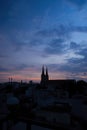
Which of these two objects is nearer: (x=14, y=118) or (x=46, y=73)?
(x=14, y=118)

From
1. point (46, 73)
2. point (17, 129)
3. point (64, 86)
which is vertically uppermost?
point (46, 73)

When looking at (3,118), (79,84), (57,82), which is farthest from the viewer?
(57,82)

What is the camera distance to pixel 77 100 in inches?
876

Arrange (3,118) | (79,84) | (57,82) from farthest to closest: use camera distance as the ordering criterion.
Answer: (57,82)
(79,84)
(3,118)

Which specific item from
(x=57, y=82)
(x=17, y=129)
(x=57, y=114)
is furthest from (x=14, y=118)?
(x=57, y=82)

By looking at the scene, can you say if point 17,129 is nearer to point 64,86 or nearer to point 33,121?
point 33,121

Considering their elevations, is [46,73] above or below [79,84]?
above

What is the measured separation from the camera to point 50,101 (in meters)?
23.0

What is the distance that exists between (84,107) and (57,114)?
602 cm

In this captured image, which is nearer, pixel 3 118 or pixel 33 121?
pixel 33 121

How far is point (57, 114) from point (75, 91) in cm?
1961

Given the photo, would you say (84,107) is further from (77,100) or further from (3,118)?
(3,118)

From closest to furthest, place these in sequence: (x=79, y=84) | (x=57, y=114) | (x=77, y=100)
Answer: (x=57, y=114) < (x=77, y=100) < (x=79, y=84)

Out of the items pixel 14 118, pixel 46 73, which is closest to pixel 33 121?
pixel 14 118
